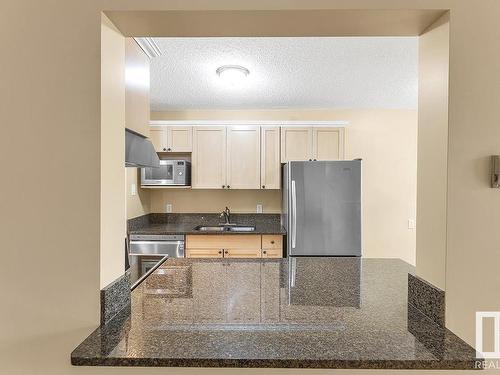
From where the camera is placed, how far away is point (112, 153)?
3.29 ft

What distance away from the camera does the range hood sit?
49.9 inches

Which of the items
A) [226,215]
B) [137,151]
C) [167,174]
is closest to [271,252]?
[226,215]

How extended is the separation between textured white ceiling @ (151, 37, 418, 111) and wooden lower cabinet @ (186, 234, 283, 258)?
1628mm

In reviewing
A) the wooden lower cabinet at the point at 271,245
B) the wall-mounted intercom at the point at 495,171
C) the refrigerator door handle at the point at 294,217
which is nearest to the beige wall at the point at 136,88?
the wall-mounted intercom at the point at 495,171

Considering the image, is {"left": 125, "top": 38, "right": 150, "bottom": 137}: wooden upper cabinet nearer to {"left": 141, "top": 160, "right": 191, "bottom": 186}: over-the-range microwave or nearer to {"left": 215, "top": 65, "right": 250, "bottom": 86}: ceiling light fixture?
{"left": 215, "top": 65, "right": 250, "bottom": 86}: ceiling light fixture

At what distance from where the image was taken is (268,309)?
104cm

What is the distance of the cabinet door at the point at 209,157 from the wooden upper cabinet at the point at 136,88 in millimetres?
2096

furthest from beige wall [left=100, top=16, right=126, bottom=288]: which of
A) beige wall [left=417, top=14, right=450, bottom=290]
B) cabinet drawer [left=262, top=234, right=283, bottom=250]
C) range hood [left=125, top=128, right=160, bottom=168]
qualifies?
cabinet drawer [left=262, top=234, right=283, bottom=250]

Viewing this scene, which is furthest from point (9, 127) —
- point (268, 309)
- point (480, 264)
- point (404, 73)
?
point (404, 73)

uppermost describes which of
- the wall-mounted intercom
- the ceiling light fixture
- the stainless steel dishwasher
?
the ceiling light fixture

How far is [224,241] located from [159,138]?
1532mm

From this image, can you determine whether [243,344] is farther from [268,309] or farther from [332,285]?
[332,285]

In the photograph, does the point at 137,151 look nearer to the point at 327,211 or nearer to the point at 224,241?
the point at 224,241

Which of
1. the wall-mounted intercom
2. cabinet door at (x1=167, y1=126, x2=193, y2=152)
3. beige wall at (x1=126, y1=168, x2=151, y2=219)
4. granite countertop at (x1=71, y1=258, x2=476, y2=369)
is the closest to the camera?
granite countertop at (x1=71, y1=258, x2=476, y2=369)
